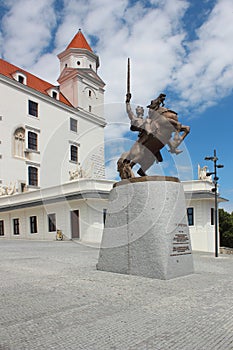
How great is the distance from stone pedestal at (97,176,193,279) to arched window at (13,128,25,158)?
98.8 feet

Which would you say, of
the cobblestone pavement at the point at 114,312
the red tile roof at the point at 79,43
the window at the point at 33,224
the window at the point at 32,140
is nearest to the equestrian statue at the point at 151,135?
the cobblestone pavement at the point at 114,312

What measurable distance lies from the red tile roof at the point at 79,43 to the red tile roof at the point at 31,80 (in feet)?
22.7

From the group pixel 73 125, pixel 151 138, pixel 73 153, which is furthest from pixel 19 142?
pixel 151 138

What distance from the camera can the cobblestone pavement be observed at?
12.3 ft

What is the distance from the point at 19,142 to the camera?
123 feet

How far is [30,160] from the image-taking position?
38156mm

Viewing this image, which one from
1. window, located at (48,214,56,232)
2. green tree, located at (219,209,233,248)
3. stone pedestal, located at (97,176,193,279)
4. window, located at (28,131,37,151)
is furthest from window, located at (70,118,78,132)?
stone pedestal, located at (97,176,193,279)

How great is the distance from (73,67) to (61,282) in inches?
1712

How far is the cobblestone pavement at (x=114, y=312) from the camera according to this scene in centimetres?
375

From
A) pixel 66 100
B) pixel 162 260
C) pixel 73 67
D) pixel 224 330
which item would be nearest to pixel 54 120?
Result: pixel 66 100

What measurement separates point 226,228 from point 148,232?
3449cm

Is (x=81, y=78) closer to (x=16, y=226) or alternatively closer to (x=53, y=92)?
(x=53, y=92)

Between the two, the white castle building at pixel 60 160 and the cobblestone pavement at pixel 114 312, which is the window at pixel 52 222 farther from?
the cobblestone pavement at pixel 114 312

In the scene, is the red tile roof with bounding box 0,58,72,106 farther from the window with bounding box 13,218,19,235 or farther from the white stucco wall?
the window with bounding box 13,218,19,235
